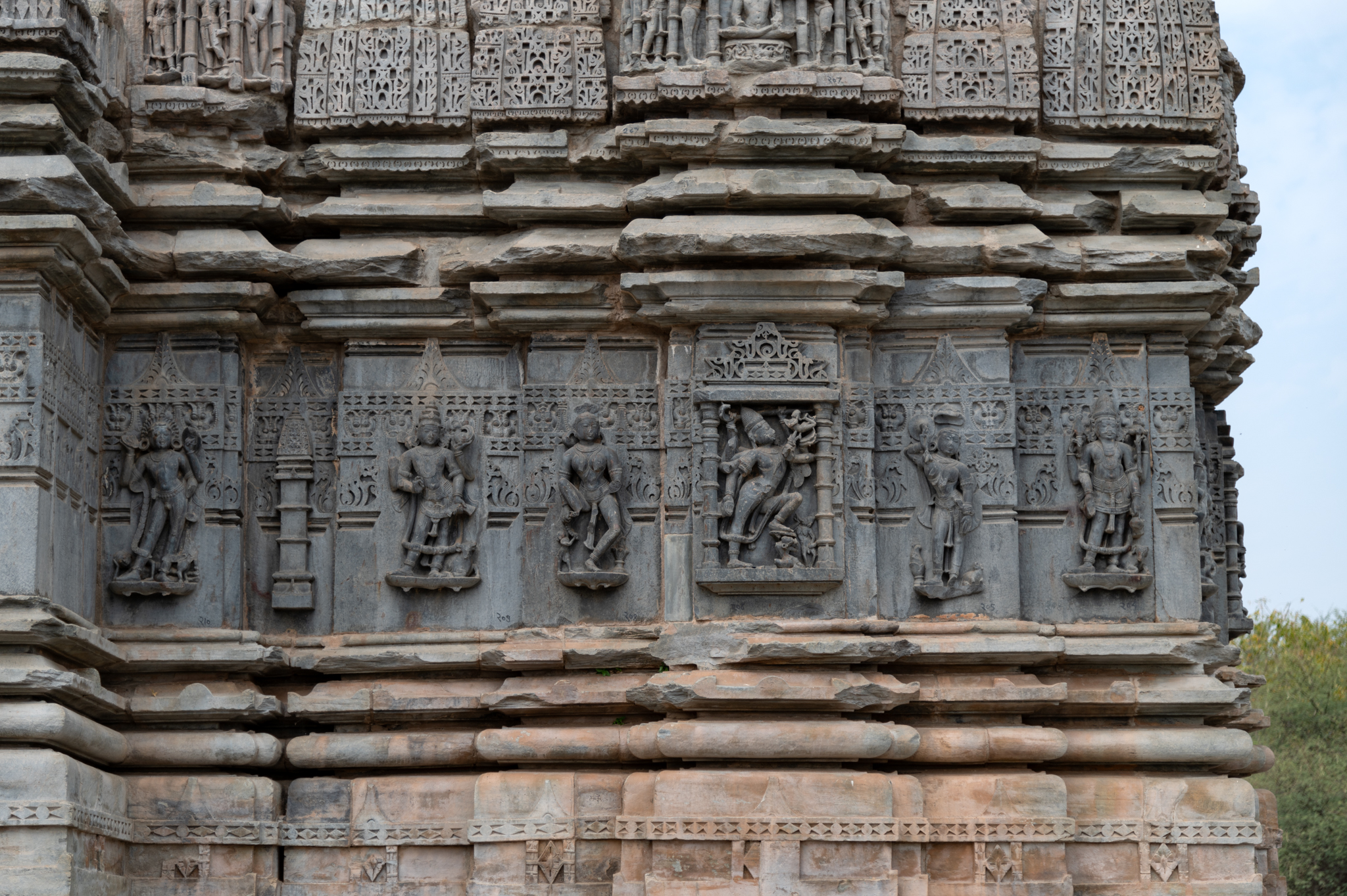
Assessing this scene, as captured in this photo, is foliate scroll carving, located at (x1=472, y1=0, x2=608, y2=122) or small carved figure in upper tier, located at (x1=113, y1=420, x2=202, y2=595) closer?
small carved figure in upper tier, located at (x1=113, y1=420, x2=202, y2=595)

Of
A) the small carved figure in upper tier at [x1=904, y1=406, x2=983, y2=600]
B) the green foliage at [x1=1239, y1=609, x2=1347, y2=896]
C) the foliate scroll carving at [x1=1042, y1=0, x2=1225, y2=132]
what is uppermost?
the foliate scroll carving at [x1=1042, y1=0, x2=1225, y2=132]

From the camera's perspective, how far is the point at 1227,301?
40.3ft

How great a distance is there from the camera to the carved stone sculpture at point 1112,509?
11.7 meters

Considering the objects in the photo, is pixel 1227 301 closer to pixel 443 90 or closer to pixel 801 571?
pixel 801 571

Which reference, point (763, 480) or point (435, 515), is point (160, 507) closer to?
point (435, 515)

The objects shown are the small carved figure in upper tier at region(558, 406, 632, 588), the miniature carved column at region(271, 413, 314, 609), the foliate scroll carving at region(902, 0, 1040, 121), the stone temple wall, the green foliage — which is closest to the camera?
the stone temple wall

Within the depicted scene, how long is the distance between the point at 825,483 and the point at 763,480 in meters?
0.41

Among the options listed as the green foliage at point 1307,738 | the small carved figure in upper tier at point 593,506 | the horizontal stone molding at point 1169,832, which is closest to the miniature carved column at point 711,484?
the small carved figure in upper tier at point 593,506

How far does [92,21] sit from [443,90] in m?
2.36

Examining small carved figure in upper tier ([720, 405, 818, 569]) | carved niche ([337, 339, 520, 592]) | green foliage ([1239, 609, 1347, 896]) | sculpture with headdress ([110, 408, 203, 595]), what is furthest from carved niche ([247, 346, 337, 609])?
green foliage ([1239, 609, 1347, 896])

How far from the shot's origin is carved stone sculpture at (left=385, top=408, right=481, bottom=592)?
11797mm

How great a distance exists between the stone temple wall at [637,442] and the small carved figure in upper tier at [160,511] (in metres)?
0.03

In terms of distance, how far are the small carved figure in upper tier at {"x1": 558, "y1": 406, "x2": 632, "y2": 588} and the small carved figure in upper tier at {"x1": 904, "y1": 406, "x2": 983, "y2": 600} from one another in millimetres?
1973

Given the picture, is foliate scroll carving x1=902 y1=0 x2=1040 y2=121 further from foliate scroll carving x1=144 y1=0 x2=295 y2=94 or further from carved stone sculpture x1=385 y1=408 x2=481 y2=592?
foliate scroll carving x1=144 y1=0 x2=295 y2=94
